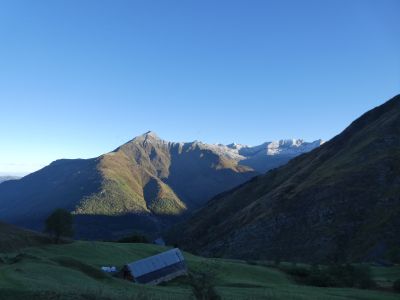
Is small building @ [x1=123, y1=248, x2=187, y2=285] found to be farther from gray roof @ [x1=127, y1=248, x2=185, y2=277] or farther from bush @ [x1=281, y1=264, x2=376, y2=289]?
bush @ [x1=281, y1=264, x2=376, y2=289]

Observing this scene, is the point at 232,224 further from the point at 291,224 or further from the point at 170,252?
the point at 170,252

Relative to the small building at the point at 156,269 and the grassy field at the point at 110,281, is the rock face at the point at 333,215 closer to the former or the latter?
the grassy field at the point at 110,281

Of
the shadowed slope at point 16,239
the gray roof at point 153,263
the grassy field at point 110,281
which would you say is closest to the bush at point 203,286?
the grassy field at point 110,281

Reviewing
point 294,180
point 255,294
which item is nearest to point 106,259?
point 255,294

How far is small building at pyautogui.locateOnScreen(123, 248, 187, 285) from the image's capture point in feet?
228

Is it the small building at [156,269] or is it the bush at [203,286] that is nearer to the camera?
the bush at [203,286]

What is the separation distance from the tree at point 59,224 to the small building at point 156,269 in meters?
40.3

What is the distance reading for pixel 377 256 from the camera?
115438mm

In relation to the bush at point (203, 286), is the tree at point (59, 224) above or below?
above

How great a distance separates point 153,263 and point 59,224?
42.3m

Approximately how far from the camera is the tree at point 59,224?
107188mm

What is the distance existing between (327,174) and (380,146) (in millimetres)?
23138

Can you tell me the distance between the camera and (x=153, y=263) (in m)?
72.6

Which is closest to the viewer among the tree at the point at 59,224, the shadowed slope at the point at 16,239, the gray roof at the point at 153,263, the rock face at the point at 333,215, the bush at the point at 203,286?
the bush at the point at 203,286
